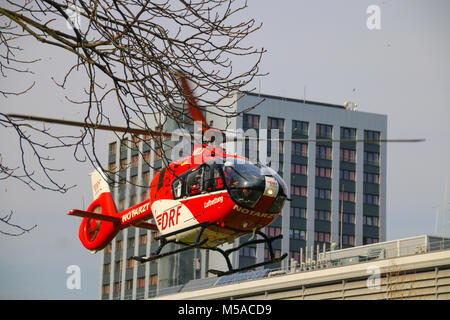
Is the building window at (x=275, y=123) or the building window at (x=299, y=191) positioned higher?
the building window at (x=275, y=123)

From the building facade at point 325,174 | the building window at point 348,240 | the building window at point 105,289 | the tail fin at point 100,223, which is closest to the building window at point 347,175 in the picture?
the building facade at point 325,174

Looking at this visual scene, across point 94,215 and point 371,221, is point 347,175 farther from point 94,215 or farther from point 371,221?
point 94,215

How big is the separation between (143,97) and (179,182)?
31.3 ft

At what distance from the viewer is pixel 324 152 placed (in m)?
120

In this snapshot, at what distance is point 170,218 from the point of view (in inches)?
915

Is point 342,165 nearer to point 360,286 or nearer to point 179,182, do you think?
point 360,286

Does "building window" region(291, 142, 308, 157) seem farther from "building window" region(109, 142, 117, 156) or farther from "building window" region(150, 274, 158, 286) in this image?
"building window" region(150, 274, 158, 286)

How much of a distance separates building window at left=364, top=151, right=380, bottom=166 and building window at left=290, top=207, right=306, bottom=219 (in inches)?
502

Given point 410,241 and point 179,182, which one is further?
point 410,241

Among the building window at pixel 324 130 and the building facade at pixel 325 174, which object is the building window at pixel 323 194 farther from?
the building window at pixel 324 130

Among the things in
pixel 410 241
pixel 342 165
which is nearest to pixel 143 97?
pixel 410 241

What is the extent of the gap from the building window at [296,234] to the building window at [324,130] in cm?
1307

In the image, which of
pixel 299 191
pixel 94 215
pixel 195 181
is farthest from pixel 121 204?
pixel 195 181

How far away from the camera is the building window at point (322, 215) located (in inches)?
4624
